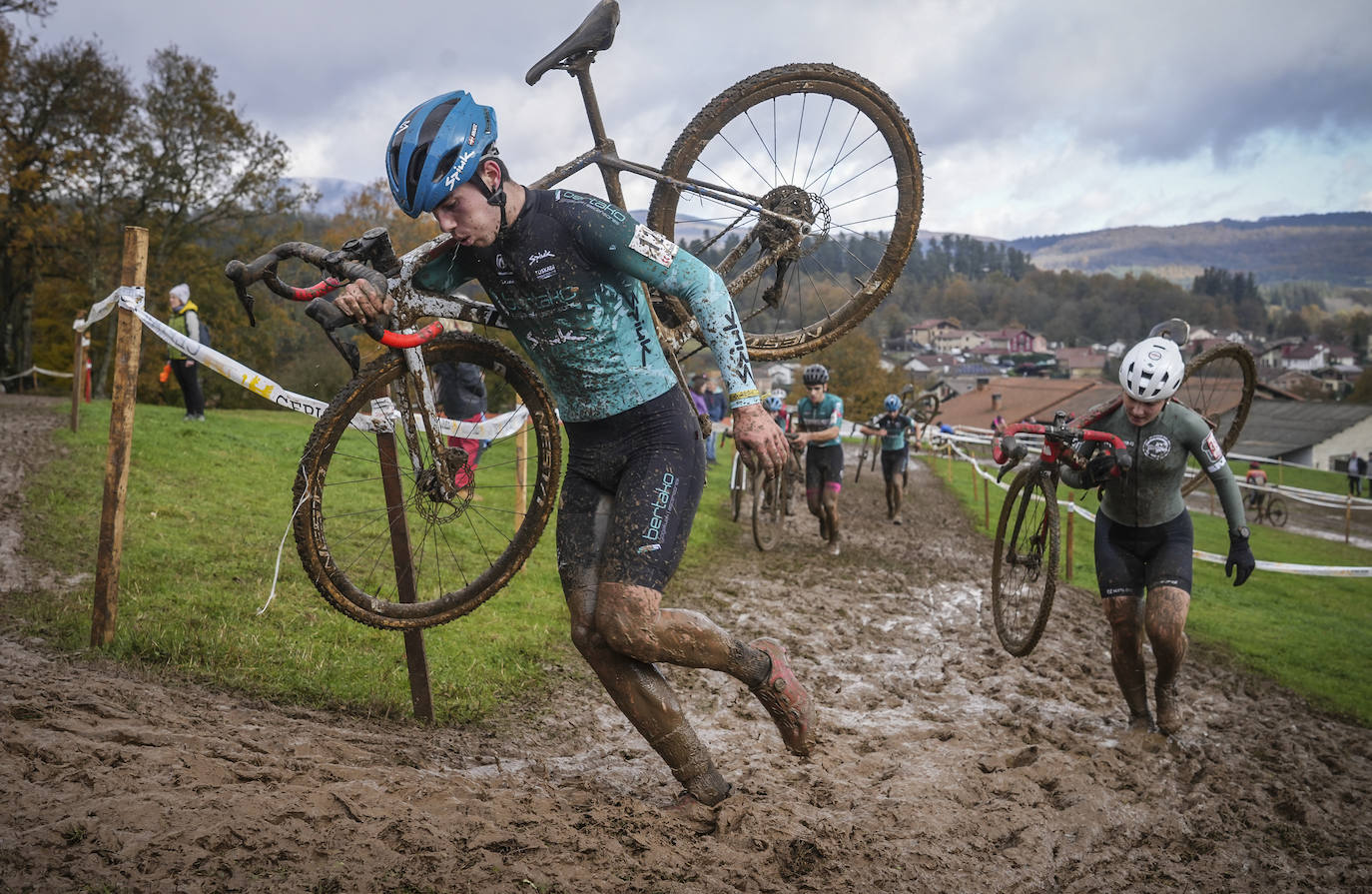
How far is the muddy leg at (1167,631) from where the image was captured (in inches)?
243

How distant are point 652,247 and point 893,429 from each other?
1413 centimetres

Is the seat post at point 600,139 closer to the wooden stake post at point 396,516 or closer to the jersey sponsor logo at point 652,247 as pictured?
the jersey sponsor logo at point 652,247

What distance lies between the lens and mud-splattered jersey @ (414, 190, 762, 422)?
3.61 metres

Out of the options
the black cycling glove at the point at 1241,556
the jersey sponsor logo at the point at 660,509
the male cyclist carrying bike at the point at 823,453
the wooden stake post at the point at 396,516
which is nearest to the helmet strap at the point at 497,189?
the jersey sponsor logo at the point at 660,509

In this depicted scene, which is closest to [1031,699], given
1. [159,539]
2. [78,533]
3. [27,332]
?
[159,539]

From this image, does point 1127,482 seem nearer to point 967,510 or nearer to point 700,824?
point 700,824

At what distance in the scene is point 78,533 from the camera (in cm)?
805

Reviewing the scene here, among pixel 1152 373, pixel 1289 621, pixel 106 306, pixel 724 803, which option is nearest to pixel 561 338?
pixel 724 803

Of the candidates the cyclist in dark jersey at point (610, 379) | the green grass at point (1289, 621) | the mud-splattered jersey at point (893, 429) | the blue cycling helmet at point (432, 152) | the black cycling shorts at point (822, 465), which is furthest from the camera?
the mud-splattered jersey at point (893, 429)

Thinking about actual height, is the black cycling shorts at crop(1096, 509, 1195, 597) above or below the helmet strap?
below

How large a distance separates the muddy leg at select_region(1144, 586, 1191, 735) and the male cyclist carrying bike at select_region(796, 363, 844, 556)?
6.80 m

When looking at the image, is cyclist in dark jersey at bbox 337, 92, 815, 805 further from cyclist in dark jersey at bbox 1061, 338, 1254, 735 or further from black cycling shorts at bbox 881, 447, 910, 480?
black cycling shorts at bbox 881, 447, 910, 480

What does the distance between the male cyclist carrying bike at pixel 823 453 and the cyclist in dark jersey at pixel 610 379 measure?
9232mm

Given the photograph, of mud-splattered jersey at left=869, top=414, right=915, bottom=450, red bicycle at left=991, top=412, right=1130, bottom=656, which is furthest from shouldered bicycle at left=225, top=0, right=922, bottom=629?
mud-splattered jersey at left=869, top=414, right=915, bottom=450
